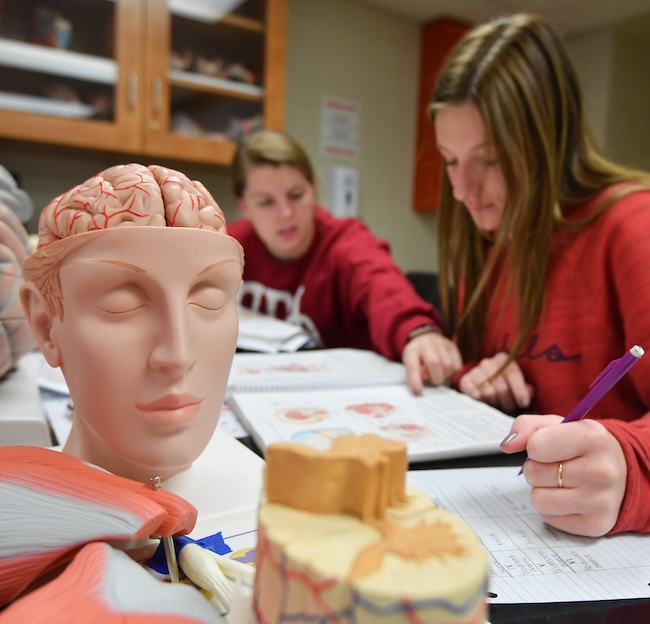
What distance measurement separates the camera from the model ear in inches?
18.7

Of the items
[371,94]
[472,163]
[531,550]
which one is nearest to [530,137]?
[472,163]

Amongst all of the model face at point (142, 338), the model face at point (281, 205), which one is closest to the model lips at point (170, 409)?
A: the model face at point (142, 338)

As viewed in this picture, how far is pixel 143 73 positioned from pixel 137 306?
173 cm

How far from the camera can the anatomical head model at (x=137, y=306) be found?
1.38 feet

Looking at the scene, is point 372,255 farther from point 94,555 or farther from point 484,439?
point 94,555

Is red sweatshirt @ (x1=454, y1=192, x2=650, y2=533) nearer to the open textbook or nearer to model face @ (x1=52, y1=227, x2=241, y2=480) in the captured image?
the open textbook

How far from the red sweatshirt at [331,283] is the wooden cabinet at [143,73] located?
512mm

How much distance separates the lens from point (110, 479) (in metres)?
0.36

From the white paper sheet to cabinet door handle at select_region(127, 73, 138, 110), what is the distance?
1726 millimetres

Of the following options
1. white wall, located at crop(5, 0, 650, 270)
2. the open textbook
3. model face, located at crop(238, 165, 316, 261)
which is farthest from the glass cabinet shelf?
the open textbook

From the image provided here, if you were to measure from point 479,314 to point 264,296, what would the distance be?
2.65ft

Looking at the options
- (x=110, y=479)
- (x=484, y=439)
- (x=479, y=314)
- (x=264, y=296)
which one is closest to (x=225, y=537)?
(x=110, y=479)

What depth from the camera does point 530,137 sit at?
33.5 inches

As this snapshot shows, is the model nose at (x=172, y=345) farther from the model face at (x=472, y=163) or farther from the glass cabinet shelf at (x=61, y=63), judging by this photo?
the glass cabinet shelf at (x=61, y=63)
